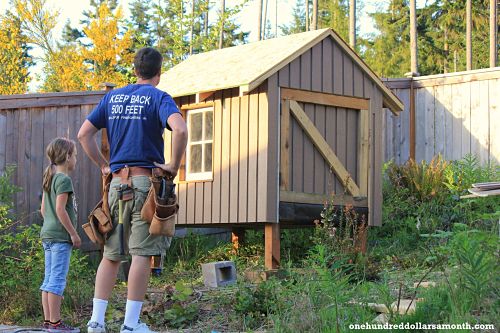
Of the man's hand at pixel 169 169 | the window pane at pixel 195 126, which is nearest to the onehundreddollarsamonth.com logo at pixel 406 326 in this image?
the man's hand at pixel 169 169

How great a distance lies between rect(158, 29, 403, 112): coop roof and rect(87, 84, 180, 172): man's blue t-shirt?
11.6ft

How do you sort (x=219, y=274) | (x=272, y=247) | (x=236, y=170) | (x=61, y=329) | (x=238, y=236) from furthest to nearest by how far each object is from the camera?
(x=238, y=236), (x=236, y=170), (x=272, y=247), (x=219, y=274), (x=61, y=329)

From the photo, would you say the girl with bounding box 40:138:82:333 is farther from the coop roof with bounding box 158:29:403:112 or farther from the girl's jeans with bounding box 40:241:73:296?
the coop roof with bounding box 158:29:403:112

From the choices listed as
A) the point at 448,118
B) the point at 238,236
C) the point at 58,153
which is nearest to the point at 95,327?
the point at 58,153

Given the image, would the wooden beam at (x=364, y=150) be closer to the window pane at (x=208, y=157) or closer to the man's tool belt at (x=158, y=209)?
the window pane at (x=208, y=157)

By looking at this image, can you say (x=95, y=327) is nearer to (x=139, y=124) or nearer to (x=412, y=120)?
(x=139, y=124)

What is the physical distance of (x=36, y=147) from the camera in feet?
33.3

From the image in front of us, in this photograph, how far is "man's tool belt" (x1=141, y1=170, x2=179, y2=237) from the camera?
17.6 ft

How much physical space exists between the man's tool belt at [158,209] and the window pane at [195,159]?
15.9ft

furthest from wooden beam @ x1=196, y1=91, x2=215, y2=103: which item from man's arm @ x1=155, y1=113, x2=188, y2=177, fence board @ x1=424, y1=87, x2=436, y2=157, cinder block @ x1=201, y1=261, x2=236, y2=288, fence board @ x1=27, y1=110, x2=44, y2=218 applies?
fence board @ x1=424, y1=87, x2=436, y2=157

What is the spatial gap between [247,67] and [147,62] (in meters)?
4.17

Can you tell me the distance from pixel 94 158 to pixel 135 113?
0.59m

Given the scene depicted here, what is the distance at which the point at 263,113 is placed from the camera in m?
9.44

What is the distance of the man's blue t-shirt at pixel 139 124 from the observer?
5.59m
